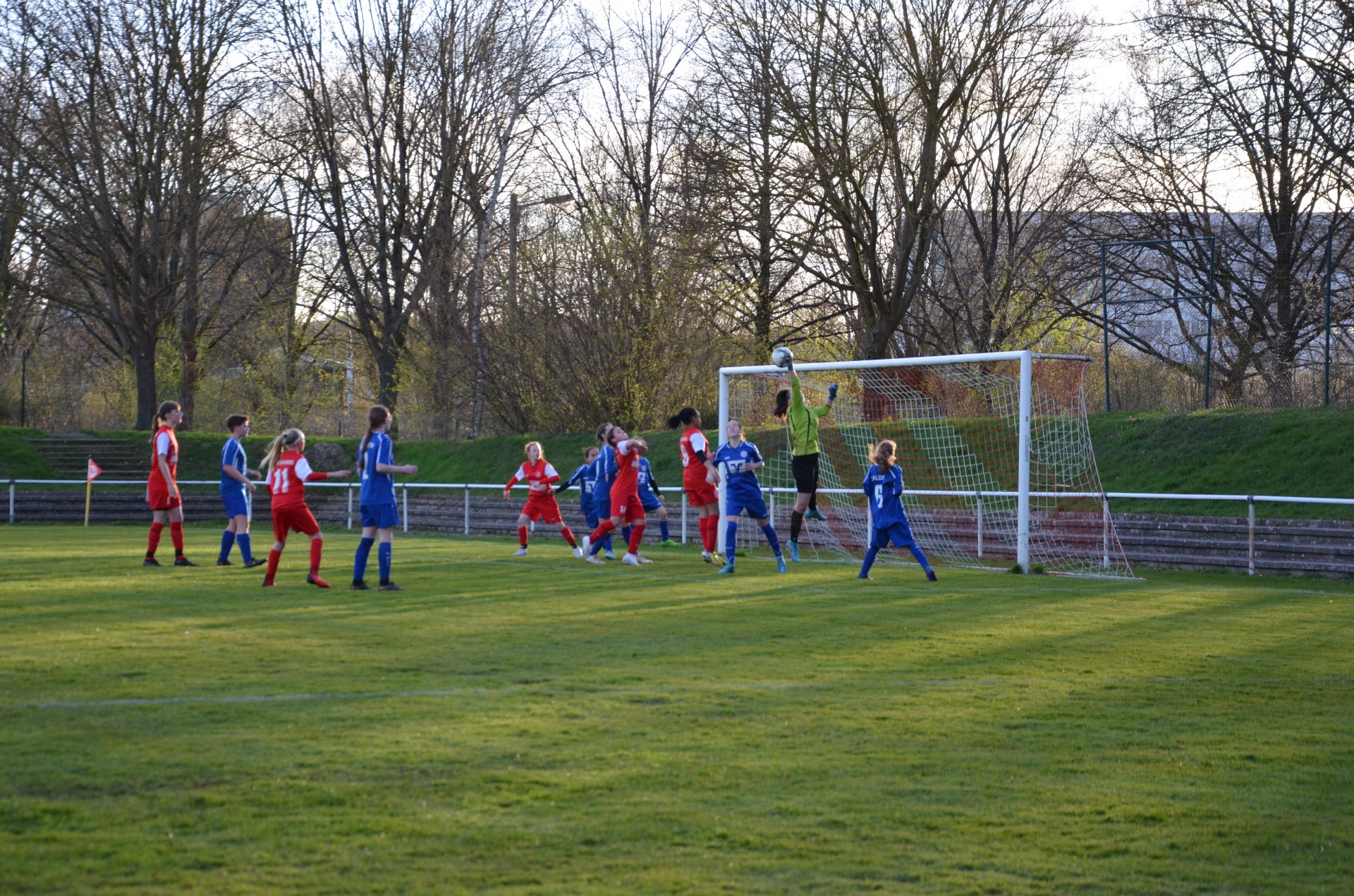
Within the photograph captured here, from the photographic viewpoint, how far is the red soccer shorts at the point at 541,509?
1759cm

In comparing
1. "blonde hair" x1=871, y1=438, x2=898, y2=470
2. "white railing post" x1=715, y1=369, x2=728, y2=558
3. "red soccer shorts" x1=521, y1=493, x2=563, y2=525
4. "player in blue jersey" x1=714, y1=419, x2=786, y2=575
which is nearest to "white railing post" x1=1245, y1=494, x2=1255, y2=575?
"blonde hair" x1=871, y1=438, x2=898, y2=470

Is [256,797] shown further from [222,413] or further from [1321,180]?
[222,413]

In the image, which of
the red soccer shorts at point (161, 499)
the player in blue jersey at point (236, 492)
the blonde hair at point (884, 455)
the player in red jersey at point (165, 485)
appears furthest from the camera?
the red soccer shorts at point (161, 499)

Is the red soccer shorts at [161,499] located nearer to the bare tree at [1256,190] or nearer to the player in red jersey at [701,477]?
the player in red jersey at [701,477]

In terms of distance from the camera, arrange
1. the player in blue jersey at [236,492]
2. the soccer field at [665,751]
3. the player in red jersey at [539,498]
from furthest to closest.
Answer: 1. the player in red jersey at [539,498]
2. the player in blue jersey at [236,492]
3. the soccer field at [665,751]

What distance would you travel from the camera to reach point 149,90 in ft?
106

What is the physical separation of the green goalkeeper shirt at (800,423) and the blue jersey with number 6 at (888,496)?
1.93m

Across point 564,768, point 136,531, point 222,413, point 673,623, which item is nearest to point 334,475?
point 673,623

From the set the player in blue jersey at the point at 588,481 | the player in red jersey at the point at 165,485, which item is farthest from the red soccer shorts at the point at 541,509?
the player in red jersey at the point at 165,485

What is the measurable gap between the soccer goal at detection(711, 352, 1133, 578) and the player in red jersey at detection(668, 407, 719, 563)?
5.28 ft

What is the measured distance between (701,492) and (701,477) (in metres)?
0.21

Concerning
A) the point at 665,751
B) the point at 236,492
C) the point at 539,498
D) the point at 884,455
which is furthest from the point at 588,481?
the point at 665,751

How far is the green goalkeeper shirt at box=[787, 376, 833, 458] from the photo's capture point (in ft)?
50.8

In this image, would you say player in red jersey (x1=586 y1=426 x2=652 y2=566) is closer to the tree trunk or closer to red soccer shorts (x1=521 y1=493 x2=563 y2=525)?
red soccer shorts (x1=521 y1=493 x2=563 y2=525)
